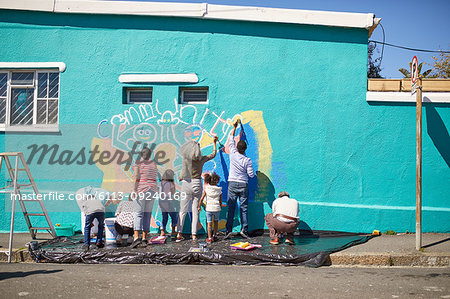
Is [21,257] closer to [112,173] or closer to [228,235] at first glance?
[112,173]

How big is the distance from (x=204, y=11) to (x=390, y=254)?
5632 millimetres

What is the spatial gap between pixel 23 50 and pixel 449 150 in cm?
885

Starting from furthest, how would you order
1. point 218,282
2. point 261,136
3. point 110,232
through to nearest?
point 261,136, point 110,232, point 218,282

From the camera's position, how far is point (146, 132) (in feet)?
27.2

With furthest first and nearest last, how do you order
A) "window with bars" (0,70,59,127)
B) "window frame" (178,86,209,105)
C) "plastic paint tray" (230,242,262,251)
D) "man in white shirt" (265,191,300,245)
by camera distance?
"window with bars" (0,70,59,127)
"window frame" (178,86,209,105)
"man in white shirt" (265,191,300,245)
"plastic paint tray" (230,242,262,251)

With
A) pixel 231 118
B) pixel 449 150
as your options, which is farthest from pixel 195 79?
pixel 449 150

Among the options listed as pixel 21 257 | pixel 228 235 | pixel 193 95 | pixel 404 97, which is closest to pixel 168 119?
pixel 193 95

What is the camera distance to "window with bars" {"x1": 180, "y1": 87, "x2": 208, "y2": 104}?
329 inches

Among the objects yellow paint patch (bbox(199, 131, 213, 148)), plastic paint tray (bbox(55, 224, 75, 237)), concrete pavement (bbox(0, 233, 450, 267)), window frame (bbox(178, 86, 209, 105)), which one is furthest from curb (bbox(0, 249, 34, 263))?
window frame (bbox(178, 86, 209, 105))

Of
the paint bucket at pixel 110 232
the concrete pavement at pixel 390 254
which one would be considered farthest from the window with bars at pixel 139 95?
the concrete pavement at pixel 390 254

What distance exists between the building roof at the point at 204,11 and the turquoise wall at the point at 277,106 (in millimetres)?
167

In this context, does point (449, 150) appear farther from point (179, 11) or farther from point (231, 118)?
point (179, 11)

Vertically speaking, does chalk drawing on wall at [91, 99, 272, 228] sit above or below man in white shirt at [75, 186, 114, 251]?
above

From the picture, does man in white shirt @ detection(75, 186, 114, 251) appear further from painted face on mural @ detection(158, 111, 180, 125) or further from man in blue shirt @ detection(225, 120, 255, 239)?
man in blue shirt @ detection(225, 120, 255, 239)
